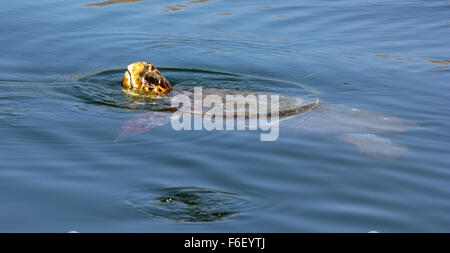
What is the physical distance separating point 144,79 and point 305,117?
6.35 feet

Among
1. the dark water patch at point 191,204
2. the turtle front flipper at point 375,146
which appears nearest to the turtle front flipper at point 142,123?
the dark water patch at point 191,204

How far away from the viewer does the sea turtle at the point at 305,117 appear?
588 centimetres

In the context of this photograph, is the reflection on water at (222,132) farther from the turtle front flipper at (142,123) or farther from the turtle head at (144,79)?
the turtle head at (144,79)

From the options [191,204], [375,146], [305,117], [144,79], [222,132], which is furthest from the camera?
[144,79]

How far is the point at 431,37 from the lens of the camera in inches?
394

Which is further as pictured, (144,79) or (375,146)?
(144,79)

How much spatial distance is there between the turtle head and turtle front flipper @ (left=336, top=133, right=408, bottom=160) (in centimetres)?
231

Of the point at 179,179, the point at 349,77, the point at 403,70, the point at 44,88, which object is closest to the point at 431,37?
the point at 403,70

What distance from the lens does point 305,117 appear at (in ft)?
21.6

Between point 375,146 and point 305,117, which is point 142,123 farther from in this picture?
point 375,146

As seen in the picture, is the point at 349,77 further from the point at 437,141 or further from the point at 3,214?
the point at 3,214

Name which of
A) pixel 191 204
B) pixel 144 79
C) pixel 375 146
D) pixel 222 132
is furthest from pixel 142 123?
pixel 375 146
